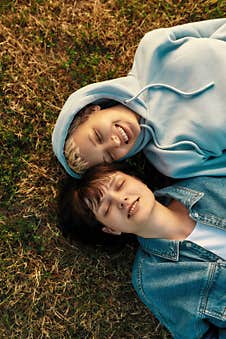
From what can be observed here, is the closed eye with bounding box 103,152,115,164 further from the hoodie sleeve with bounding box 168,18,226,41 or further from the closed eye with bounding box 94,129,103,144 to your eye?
the hoodie sleeve with bounding box 168,18,226,41

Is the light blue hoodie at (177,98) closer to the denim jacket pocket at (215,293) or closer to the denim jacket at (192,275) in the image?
the denim jacket at (192,275)

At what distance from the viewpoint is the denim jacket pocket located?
246cm

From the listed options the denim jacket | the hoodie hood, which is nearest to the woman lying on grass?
the denim jacket

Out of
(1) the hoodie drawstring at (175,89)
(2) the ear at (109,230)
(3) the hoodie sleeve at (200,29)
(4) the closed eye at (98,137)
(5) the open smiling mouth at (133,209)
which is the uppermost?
(3) the hoodie sleeve at (200,29)

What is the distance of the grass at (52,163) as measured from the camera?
281cm

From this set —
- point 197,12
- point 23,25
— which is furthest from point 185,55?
point 23,25

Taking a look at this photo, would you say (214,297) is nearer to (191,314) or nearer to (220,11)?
(191,314)

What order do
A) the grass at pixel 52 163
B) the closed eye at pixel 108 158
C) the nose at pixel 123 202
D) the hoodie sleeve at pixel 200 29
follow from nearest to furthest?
the nose at pixel 123 202, the closed eye at pixel 108 158, the hoodie sleeve at pixel 200 29, the grass at pixel 52 163

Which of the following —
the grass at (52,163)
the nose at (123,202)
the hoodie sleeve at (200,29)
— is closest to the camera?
the nose at (123,202)

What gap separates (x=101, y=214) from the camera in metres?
2.36

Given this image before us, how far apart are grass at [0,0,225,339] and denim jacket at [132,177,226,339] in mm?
291

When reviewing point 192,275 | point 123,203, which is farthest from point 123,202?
point 192,275

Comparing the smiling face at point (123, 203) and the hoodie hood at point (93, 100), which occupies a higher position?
the hoodie hood at point (93, 100)

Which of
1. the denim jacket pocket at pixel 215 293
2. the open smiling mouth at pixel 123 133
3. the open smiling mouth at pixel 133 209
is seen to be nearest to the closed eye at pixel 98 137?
the open smiling mouth at pixel 123 133
